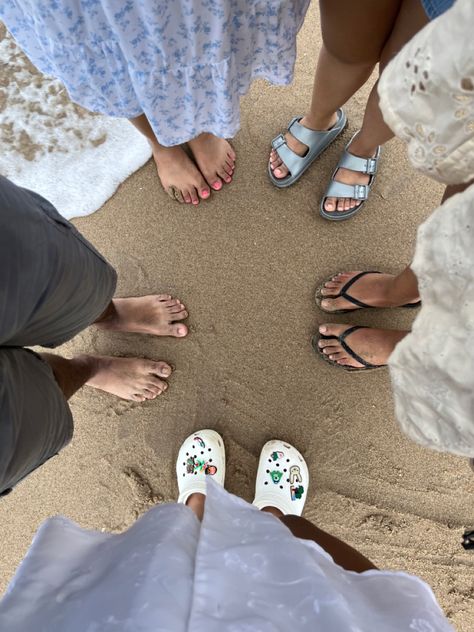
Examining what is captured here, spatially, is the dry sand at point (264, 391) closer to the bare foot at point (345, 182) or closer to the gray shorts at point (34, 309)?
the bare foot at point (345, 182)

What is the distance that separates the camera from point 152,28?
2.30ft

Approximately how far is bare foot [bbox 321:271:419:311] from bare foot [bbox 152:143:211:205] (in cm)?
50

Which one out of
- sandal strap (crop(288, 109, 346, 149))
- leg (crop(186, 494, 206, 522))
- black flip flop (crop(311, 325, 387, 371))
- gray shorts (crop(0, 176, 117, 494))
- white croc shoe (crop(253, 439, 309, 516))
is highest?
sandal strap (crop(288, 109, 346, 149))

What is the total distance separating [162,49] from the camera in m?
0.75

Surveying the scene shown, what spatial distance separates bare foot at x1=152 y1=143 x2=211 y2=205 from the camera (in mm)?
1350

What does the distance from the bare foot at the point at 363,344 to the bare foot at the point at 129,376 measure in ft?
1.64

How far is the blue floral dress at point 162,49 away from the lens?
691 mm

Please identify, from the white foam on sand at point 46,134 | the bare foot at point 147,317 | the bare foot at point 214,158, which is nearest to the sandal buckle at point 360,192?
the bare foot at point 214,158

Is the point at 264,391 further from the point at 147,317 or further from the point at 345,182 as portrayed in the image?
the point at 345,182

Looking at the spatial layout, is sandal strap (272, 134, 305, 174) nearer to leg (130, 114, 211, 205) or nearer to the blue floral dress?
leg (130, 114, 211, 205)

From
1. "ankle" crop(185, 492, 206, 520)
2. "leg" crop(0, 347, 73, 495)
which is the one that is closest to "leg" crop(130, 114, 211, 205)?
"leg" crop(0, 347, 73, 495)

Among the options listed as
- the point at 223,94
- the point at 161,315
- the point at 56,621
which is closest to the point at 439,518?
the point at 161,315

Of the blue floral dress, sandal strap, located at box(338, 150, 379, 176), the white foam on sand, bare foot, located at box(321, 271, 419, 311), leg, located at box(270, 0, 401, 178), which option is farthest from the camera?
the white foam on sand

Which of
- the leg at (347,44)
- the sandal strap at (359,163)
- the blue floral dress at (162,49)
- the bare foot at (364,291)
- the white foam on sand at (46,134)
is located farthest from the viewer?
the white foam on sand at (46,134)
